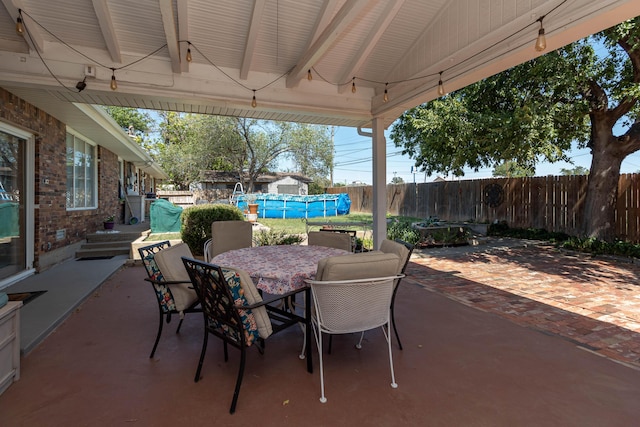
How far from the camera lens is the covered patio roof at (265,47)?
336 centimetres

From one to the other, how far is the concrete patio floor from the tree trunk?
4511 millimetres

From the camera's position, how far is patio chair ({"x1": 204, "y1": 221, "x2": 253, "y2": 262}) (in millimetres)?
4535

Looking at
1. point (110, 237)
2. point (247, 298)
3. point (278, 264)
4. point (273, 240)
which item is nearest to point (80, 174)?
point (110, 237)

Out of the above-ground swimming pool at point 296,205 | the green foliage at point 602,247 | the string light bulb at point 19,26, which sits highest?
the string light bulb at point 19,26

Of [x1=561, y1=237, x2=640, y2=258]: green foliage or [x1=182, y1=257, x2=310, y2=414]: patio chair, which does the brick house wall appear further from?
[x1=561, y1=237, x2=640, y2=258]: green foliage

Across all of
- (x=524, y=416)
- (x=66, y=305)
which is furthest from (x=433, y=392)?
(x=66, y=305)

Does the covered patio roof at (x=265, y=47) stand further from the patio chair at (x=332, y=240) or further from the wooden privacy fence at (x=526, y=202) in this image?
the wooden privacy fence at (x=526, y=202)

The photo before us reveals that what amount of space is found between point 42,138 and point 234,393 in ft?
18.8

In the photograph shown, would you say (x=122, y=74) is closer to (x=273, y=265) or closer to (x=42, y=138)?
(x=42, y=138)

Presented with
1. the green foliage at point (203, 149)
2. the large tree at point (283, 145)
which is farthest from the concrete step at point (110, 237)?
the large tree at point (283, 145)

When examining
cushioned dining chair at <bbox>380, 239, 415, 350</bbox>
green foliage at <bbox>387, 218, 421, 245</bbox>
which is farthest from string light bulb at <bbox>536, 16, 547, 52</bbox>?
green foliage at <bbox>387, 218, 421, 245</bbox>

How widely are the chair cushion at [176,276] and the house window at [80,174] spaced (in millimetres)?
5458

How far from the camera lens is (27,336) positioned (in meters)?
2.93

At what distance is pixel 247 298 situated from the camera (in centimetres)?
219
